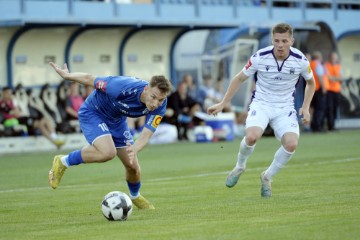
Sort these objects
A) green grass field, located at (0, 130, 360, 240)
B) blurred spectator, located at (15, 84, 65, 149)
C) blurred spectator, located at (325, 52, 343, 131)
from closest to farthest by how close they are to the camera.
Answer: green grass field, located at (0, 130, 360, 240) < blurred spectator, located at (15, 84, 65, 149) < blurred spectator, located at (325, 52, 343, 131)

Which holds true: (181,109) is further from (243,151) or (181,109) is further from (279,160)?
(279,160)

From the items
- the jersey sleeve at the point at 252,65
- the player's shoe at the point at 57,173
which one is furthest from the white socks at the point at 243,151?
the player's shoe at the point at 57,173


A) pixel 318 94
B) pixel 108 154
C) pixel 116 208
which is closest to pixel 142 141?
pixel 108 154

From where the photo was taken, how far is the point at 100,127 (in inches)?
459

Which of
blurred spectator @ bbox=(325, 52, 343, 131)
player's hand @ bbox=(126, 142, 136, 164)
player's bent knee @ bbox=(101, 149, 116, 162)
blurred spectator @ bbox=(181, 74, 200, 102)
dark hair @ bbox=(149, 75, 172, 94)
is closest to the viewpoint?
dark hair @ bbox=(149, 75, 172, 94)

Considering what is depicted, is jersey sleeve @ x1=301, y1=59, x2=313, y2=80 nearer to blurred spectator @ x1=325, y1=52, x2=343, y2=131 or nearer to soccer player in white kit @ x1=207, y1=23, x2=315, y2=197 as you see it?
soccer player in white kit @ x1=207, y1=23, x2=315, y2=197

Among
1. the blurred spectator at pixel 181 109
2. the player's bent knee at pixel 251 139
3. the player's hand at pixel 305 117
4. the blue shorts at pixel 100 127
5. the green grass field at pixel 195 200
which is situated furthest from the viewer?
the blurred spectator at pixel 181 109

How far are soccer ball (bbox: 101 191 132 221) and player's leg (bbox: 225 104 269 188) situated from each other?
7.79 feet

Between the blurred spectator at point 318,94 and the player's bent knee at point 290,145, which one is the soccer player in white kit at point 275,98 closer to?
the player's bent knee at point 290,145

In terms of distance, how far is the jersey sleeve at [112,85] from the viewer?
1132 cm

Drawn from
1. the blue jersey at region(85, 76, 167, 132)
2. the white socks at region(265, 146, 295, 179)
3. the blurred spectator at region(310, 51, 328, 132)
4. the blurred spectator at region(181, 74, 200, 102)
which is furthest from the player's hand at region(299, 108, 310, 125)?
the blurred spectator at region(310, 51, 328, 132)

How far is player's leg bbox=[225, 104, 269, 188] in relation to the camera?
12.4 meters

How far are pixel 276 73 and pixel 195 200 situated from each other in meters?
1.86

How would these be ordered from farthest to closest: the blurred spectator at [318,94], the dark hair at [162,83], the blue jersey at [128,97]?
the blurred spectator at [318,94], the blue jersey at [128,97], the dark hair at [162,83]
